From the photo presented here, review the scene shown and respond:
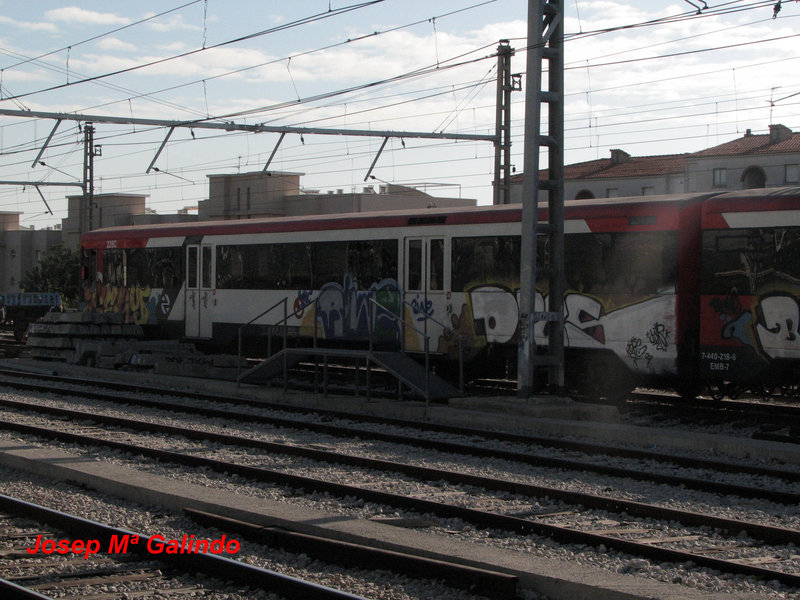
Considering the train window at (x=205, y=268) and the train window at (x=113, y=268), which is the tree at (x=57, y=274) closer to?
the train window at (x=113, y=268)

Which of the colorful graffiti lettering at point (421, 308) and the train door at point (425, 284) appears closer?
the train door at point (425, 284)

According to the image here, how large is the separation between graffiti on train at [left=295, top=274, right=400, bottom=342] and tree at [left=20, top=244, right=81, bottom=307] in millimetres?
39081

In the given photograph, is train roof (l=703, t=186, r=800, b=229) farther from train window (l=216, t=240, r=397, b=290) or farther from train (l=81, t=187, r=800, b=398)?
train window (l=216, t=240, r=397, b=290)

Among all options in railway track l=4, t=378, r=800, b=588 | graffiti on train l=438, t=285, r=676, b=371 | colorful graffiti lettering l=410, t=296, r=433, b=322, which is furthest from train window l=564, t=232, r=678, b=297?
railway track l=4, t=378, r=800, b=588

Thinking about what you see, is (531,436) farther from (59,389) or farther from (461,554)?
(59,389)

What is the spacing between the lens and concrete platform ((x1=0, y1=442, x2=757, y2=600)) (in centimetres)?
583

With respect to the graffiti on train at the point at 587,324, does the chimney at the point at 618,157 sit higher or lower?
higher

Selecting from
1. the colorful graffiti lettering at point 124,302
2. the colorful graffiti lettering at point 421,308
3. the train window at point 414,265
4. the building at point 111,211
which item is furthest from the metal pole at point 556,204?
the building at point 111,211

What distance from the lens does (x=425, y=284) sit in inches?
708

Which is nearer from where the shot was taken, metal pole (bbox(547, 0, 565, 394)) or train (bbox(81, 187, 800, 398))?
train (bbox(81, 187, 800, 398))

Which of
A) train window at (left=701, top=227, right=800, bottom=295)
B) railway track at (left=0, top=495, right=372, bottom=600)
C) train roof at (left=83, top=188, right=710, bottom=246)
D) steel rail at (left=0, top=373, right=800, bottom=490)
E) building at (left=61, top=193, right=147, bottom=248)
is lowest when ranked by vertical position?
railway track at (left=0, top=495, right=372, bottom=600)

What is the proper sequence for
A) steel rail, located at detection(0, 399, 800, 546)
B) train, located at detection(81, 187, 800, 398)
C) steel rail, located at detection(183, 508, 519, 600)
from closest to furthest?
steel rail, located at detection(183, 508, 519, 600) → steel rail, located at detection(0, 399, 800, 546) → train, located at detection(81, 187, 800, 398)

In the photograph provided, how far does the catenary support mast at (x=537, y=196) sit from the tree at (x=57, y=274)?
45.1 meters

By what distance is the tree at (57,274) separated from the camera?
5684 centimetres
